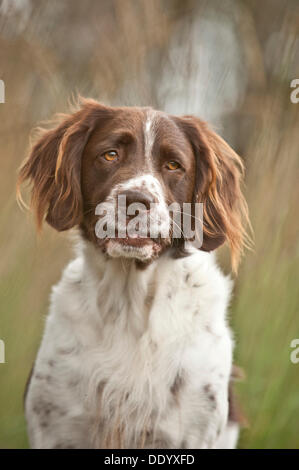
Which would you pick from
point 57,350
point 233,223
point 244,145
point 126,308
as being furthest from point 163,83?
point 57,350

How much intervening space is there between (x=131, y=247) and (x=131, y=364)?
0.49m

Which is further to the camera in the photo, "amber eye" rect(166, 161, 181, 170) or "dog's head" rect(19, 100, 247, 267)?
"amber eye" rect(166, 161, 181, 170)

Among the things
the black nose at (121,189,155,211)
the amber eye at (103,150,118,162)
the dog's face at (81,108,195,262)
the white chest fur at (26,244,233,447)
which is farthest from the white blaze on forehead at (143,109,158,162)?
the white chest fur at (26,244,233,447)

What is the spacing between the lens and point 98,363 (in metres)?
2.06

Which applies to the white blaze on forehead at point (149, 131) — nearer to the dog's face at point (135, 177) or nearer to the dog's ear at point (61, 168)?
the dog's face at point (135, 177)

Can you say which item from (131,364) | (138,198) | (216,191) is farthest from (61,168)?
(131,364)

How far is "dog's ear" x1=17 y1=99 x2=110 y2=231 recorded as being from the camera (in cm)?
207

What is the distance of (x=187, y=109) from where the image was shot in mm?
2254

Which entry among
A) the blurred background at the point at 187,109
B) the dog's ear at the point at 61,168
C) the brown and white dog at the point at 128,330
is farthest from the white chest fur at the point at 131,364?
the blurred background at the point at 187,109

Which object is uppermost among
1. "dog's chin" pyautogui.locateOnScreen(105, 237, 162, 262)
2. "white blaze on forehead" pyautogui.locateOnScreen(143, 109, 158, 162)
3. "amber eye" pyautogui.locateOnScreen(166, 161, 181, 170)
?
"white blaze on forehead" pyautogui.locateOnScreen(143, 109, 158, 162)

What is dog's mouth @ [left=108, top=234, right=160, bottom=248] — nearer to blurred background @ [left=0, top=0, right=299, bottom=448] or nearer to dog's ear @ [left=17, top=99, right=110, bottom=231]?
dog's ear @ [left=17, top=99, right=110, bottom=231]

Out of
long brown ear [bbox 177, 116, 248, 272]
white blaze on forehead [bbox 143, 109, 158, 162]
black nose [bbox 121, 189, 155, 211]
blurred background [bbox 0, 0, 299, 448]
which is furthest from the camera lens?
blurred background [bbox 0, 0, 299, 448]

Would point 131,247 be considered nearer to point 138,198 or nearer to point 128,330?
point 138,198

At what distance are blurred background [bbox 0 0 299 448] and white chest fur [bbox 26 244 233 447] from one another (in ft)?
1.03
